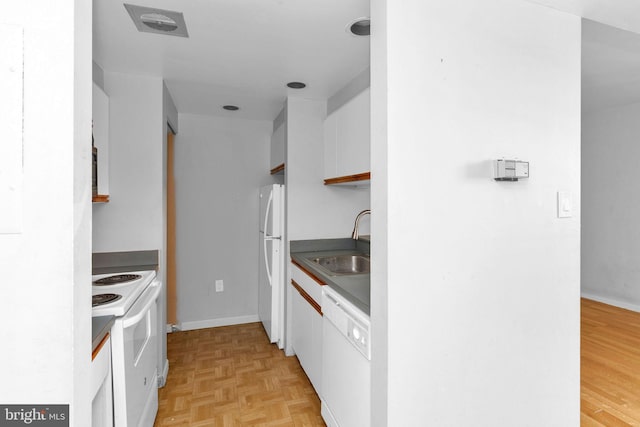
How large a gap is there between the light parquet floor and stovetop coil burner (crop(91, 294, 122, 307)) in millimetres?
979

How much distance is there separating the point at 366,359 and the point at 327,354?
1.73 ft

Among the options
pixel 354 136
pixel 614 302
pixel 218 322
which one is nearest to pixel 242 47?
pixel 354 136

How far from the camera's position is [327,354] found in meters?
1.93

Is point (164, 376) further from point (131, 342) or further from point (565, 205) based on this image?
point (565, 205)

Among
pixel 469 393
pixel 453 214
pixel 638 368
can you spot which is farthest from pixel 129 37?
pixel 638 368

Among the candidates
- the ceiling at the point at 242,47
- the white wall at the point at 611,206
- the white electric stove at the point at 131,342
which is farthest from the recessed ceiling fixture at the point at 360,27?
the white wall at the point at 611,206

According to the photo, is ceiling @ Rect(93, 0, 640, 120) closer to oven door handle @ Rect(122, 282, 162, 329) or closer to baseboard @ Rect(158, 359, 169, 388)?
oven door handle @ Rect(122, 282, 162, 329)

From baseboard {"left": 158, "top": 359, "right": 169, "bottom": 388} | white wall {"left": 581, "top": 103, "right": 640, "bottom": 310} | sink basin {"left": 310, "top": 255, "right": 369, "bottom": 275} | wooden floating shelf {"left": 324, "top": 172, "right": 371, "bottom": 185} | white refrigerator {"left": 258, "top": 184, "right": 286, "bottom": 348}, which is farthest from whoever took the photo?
white wall {"left": 581, "top": 103, "right": 640, "bottom": 310}

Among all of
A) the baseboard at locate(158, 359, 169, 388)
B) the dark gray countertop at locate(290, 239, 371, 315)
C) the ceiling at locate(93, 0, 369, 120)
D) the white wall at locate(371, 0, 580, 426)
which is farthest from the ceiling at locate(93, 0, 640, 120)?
the baseboard at locate(158, 359, 169, 388)

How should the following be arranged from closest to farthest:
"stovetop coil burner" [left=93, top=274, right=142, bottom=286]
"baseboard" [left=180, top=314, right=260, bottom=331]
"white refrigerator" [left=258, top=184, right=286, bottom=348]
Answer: "stovetop coil burner" [left=93, top=274, right=142, bottom=286] → "white refrigerator" [left=258, top=184, right=286, bottom=348] → "baseboard" [left=180, top=314, right=260, bottom=331]

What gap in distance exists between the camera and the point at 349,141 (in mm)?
2287

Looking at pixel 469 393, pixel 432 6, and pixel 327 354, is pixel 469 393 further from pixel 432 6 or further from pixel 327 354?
pixel 432 6

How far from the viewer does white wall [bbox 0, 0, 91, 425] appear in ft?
2.84

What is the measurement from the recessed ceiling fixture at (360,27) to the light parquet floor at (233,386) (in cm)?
224
